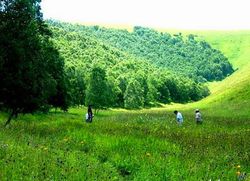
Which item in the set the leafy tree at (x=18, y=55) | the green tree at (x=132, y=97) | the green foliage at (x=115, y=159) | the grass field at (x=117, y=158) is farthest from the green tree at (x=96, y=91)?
the green foliage at (x=115, y=159)

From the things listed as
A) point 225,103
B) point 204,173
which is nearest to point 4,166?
point 204,173

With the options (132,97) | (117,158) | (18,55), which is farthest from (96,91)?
(117,158)

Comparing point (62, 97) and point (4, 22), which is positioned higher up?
point (4, 22)

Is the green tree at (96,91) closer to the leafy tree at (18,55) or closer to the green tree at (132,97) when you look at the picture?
the green tree at (132,97)

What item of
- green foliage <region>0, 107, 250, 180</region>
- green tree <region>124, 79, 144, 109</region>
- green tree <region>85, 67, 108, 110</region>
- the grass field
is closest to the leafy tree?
the grass field

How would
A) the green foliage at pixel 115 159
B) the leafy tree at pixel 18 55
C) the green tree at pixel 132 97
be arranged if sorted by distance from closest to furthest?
1. the green foliage at pixel 115 159
2. the leafy tree at pixel 18 55
3. the green tree at pixel 132 97

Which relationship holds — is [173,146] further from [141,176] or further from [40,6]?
[40,6]

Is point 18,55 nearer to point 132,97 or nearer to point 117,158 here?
point 117,158

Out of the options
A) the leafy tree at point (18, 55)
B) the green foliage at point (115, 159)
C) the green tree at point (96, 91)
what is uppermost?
the leafy tree at point (18, 55)

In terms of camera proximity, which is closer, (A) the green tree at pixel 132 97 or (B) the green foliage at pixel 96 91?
(B) the green foliage at pixel 96 91

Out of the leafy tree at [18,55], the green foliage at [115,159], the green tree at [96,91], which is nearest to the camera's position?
the green foliage at [115,159]

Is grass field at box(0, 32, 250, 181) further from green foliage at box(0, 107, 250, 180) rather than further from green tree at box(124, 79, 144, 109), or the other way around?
green tree at box(124, 79, 144, 109)

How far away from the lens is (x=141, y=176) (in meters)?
12.5

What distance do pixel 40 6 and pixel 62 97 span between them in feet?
84.3
